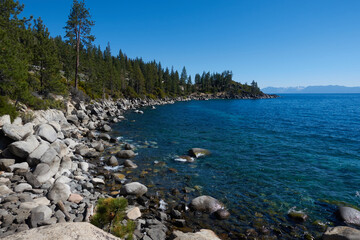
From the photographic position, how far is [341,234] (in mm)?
9656

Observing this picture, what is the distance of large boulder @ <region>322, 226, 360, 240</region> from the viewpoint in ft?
30.8

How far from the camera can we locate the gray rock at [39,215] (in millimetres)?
8344

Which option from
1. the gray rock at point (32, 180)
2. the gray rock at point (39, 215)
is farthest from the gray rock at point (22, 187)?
the gray rock at point (39, 215)

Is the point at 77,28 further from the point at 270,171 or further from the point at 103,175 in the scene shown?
the point at 270,171

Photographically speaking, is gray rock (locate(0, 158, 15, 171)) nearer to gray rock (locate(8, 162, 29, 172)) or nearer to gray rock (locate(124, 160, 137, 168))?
gray rock (locate(8, 162, 29, 172))

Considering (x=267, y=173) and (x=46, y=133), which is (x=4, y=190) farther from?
(x=267, y=173)

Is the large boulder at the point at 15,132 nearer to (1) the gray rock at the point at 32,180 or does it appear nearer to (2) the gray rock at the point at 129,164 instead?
(1) the gray rock at the point at 32,180

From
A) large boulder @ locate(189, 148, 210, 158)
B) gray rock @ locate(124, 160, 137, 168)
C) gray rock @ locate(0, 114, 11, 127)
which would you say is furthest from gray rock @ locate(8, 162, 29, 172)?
large boulder @ locate(189, 148, 210, 158)

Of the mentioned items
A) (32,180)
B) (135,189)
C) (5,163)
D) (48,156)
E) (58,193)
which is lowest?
(135,189)

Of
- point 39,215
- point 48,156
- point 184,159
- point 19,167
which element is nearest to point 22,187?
point 19,167

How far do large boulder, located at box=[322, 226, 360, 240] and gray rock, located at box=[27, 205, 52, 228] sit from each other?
45.5 ft

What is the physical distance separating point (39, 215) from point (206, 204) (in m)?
9.02

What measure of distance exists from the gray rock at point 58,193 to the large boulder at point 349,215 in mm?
16827

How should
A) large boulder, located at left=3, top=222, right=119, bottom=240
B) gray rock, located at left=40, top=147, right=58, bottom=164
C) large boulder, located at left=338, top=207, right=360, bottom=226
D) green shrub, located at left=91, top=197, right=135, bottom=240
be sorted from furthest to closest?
1. gray rock, located at left=40, top=147, right=58, bottom=164
2. large boulder, located at left=338, top=207, right=360, bottom=226
3. green shrub, located at left=91, top=197, right=135, bottom=240
4. large boulder, located at left=3, top=222, right=119, bottom=240
